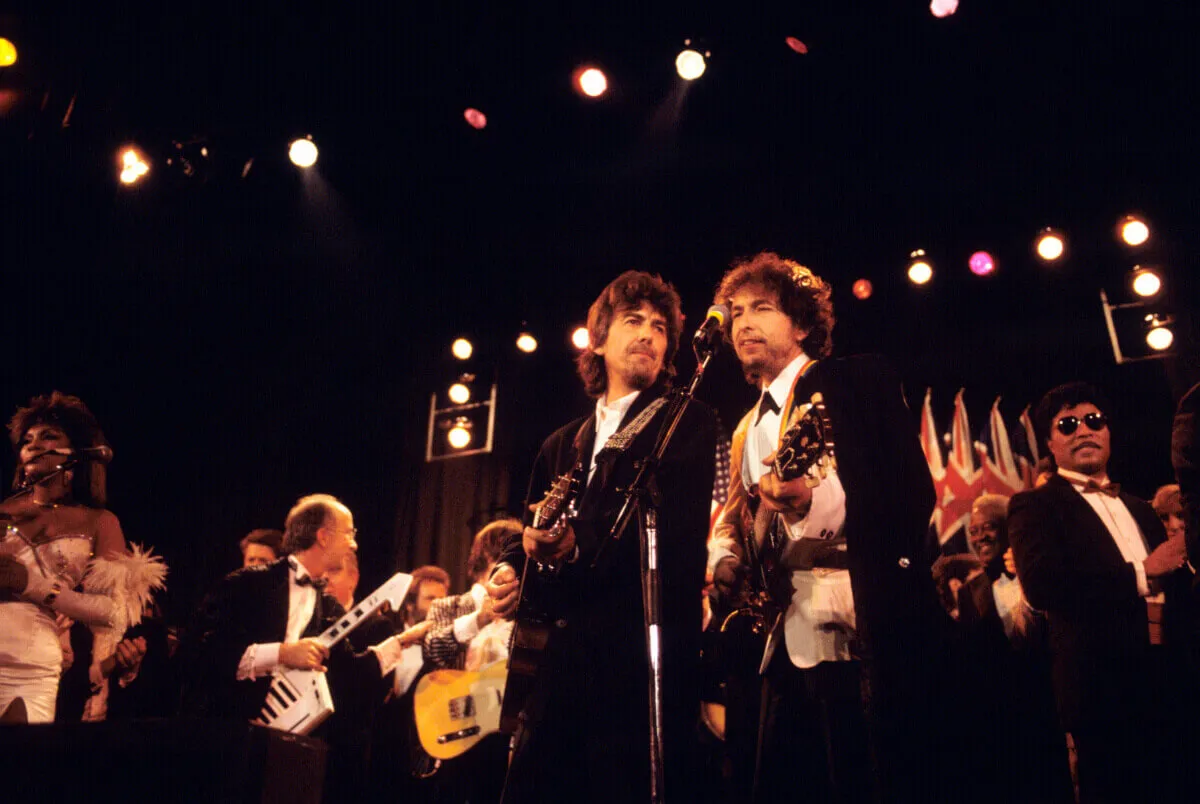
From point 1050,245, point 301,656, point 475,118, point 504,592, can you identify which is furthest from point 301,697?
point 1050,245

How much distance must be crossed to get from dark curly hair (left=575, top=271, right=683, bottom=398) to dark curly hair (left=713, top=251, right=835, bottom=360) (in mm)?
342

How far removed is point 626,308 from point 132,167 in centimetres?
595

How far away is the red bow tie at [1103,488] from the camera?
421 cm

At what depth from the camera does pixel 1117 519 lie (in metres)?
4.16

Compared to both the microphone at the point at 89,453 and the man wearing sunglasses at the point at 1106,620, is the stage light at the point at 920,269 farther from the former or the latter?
the microphone at the point at 89,453

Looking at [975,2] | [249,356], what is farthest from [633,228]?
[249,356]

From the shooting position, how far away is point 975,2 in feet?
22.7

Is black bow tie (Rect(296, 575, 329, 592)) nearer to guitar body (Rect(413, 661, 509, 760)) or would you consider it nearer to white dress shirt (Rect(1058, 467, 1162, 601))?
guitar body (Rect(413, 661, 509, 760))

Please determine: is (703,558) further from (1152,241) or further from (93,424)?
(1152,241)

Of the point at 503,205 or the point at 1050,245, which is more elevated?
the point at 503,205

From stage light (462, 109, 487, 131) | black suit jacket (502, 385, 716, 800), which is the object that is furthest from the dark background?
black suit jacket (502, 385, 716, 800)

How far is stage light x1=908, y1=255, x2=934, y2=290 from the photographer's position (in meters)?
8.48

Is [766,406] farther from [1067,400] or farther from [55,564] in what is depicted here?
[55,564]

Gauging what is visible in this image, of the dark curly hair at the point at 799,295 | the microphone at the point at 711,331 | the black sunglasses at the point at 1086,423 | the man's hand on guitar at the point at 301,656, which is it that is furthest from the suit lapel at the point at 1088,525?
the man's hand on guitar at the point at 301,656
